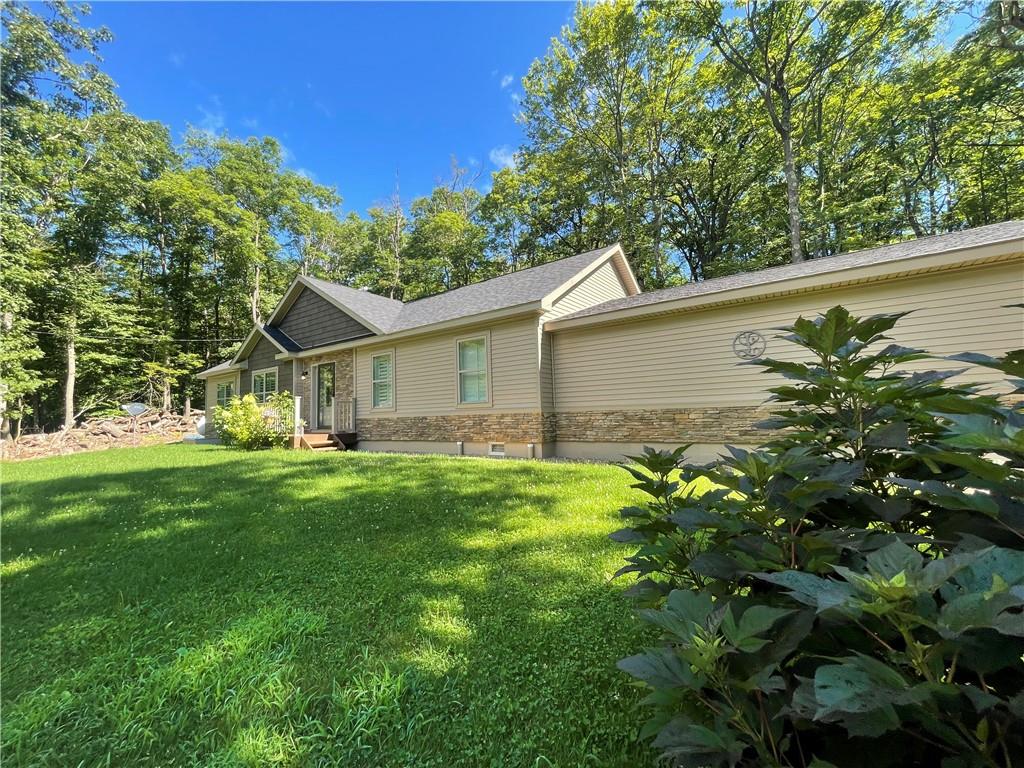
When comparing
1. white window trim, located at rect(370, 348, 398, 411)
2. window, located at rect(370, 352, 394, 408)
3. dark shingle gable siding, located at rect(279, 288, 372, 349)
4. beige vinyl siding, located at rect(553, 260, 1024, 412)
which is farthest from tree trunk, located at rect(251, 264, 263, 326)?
beige vinyl siding, located at rect(553, 260, 1024, 412)

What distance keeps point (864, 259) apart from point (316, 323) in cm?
1424

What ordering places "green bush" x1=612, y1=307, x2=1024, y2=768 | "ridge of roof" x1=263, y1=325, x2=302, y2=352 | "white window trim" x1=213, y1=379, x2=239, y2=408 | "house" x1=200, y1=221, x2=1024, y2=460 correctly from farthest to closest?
"white window trim" x1=213, y1=379, x2=239, y2=408 < "ridge of roof" x1=263, y1=325, x2=302, y2=352 < "house" x1=200, y1=221, x2=1024, y2=460 < "green bush" x1=612, y1=307, x2=1024, y2=768

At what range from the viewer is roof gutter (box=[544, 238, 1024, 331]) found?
573 centimetres

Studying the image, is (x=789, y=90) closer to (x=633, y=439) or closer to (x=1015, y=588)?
(x=633, y=439)

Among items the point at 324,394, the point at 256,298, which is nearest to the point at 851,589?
the point at 324,394

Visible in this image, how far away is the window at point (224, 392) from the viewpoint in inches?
696

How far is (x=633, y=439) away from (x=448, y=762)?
24.5 feet

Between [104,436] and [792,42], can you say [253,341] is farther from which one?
[792,42]

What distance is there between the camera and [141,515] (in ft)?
15.5

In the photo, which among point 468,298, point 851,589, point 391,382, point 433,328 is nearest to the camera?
point 851,589

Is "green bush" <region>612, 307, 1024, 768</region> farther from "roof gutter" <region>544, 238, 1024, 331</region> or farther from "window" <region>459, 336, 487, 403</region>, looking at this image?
"window" <region>459, 336, 487, 403</region>

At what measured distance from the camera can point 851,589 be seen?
2.36ft

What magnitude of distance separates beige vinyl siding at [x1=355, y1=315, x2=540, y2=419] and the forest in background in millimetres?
13075

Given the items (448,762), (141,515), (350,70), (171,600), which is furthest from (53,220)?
(448,762)
